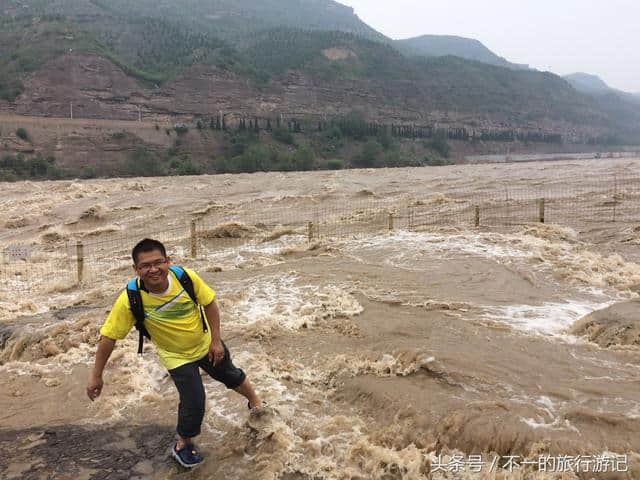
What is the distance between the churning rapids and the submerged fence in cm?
65

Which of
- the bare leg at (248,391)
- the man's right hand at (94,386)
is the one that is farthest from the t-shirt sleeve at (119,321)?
the bare leg at (248,391)

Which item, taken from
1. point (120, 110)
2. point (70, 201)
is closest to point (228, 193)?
point (70, 201)

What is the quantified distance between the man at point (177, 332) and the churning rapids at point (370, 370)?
56 cm

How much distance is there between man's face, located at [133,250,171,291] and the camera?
9.61 ft

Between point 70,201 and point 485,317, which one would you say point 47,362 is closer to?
point 485,317

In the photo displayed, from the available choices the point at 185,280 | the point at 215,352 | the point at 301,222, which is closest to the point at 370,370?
the point at 215,352

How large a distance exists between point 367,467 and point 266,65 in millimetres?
83586

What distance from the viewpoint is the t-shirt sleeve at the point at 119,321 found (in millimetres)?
2986

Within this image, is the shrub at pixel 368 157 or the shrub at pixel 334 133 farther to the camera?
the shrub at pixel 334 133

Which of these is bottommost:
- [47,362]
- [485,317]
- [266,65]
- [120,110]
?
[47,362]

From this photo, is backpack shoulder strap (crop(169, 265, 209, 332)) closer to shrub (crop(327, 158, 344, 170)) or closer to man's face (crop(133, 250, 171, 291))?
man's face (crop(133, 250, 171, 291))

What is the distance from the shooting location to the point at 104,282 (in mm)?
9273

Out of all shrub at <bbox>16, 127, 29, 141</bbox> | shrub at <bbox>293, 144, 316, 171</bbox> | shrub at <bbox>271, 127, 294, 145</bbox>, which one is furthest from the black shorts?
shrub at <bbox>271, 127, 294, 145</bbox>

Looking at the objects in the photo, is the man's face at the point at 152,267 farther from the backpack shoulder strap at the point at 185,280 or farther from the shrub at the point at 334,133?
the shrub at the point at 334,133
